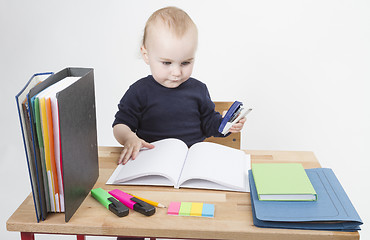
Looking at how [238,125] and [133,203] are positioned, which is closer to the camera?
[133,203]

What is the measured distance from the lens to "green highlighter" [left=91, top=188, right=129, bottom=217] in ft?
3.98

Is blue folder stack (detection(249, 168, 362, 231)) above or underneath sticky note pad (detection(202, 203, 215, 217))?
above

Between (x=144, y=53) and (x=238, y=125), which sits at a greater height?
(x=144, y=53)

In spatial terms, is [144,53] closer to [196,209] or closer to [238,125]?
[238,125]

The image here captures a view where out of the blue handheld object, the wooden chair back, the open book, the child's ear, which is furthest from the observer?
the wooden chair back

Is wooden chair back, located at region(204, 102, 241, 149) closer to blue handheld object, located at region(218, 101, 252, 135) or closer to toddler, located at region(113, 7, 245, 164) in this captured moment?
toddler, located at region(113, 7, 245, 164)

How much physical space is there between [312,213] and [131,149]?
25.5 inches

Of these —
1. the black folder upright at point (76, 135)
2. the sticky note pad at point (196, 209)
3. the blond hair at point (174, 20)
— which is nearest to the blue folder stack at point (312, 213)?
the sticky note pad at point (196, 209)

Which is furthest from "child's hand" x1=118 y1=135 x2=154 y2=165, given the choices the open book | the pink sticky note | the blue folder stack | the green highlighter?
the blue folder stack

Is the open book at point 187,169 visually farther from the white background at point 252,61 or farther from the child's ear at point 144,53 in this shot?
the white background at point 252,61

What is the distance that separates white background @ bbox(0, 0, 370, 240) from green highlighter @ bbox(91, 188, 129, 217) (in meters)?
1.66

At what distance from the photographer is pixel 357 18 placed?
2908mm

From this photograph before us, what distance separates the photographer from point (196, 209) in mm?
1231

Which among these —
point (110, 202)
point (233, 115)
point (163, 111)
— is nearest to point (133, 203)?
point (110, 202)
